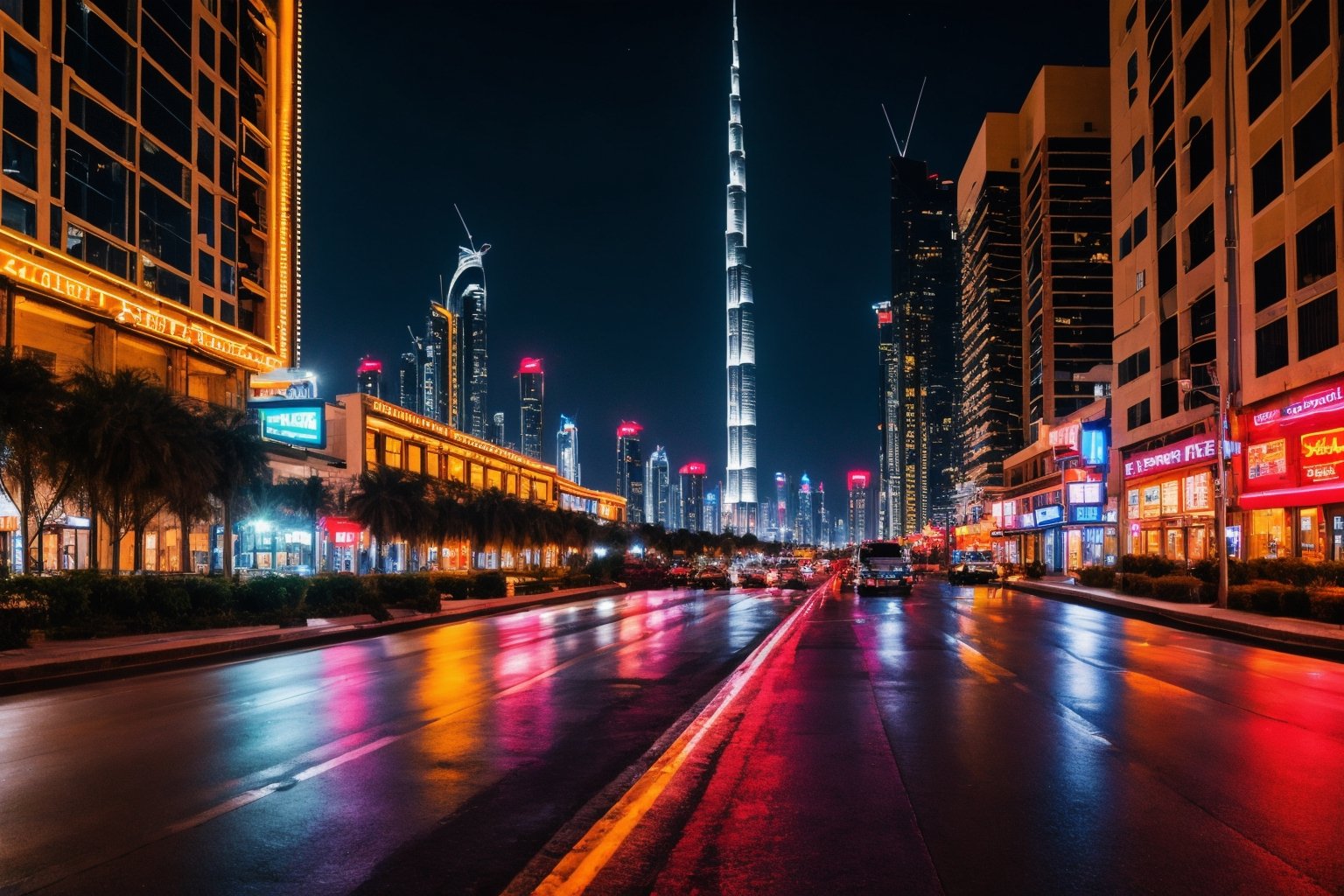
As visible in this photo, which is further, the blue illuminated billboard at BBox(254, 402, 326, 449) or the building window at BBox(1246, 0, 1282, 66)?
the blue illuminated billboard at BBox(254, 402, 326, 449)

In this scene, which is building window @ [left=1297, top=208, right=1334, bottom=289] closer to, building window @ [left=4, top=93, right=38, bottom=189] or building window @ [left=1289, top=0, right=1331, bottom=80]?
building window @ [left=1289, top=0, right=1331, bottom=80]

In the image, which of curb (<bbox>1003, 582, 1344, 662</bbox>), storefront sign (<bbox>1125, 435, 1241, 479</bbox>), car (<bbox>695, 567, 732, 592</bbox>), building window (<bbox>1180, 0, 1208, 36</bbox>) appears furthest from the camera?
car (<bbox>695, 567, 732, 592</bbox>)

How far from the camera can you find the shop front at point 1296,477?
36594 mm

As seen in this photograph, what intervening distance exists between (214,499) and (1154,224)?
50.1m

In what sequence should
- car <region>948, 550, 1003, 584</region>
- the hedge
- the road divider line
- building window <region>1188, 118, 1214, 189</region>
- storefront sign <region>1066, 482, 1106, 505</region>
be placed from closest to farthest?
the road divider line < building window <region>1188, 118, 1214, 189</region> < the hedge < car <region>948, 550, 1003, 584</region> < storefront sign <region>1066, 482, 1106, 505</region>

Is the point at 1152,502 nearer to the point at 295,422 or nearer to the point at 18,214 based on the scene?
the point at 295,422

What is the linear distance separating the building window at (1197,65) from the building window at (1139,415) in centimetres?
1650

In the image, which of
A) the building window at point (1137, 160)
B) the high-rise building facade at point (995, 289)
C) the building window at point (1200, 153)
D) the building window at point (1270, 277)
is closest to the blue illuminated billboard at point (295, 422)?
the building window at point (1270, 277)

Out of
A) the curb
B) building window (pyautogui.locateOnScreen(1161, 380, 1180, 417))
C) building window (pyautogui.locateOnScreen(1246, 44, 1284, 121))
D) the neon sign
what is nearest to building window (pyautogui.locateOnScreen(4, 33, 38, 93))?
the neon sign

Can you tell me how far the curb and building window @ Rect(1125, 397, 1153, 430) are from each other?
2019 centimetres

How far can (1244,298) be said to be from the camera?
43469mm

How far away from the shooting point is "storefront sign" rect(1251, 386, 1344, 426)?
3538 cm


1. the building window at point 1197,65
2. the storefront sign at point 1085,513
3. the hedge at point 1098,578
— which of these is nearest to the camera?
the hedge at point 1098,578

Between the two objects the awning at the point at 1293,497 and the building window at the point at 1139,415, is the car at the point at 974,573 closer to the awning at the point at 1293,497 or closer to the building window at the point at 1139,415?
the building window at the point at 1139,415
